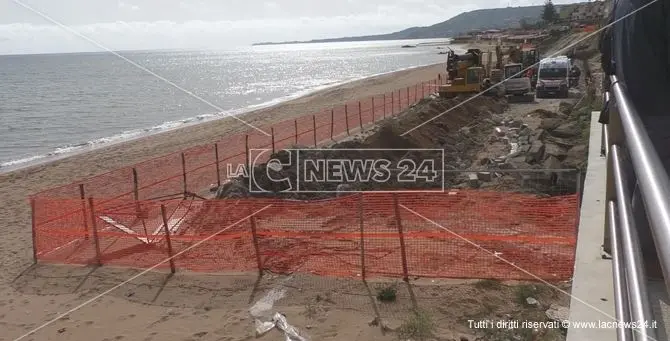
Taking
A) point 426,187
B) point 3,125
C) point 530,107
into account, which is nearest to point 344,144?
point 426,187

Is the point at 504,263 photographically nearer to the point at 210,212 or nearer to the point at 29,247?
the point at 210,212

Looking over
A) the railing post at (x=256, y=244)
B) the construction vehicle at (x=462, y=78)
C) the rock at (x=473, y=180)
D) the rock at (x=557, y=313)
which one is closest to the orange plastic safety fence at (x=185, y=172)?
the railing post at (x=256, y=244)

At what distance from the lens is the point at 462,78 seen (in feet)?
92.6

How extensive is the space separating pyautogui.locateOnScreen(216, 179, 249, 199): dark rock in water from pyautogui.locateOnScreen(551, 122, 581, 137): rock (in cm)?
1095

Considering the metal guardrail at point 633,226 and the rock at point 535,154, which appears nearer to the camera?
the metal guardrail at point 633,226

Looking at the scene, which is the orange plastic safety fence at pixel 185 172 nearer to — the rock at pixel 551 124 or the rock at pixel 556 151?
the rock at pixel 551 124

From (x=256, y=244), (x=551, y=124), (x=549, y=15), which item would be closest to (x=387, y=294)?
(x=256, y=244)

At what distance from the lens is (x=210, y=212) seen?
1110 cm

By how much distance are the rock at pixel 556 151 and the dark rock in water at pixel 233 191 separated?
841 centimetres

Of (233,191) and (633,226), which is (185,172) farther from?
(633,226)

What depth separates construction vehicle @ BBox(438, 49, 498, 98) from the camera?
92.0 ft

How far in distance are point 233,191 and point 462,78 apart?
61.1 ft

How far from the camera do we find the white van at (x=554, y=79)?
1168 inches

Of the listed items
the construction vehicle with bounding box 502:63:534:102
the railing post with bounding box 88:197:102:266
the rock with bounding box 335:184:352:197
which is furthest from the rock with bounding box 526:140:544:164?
the construction vehicle with bounding box 502:63:534:102
